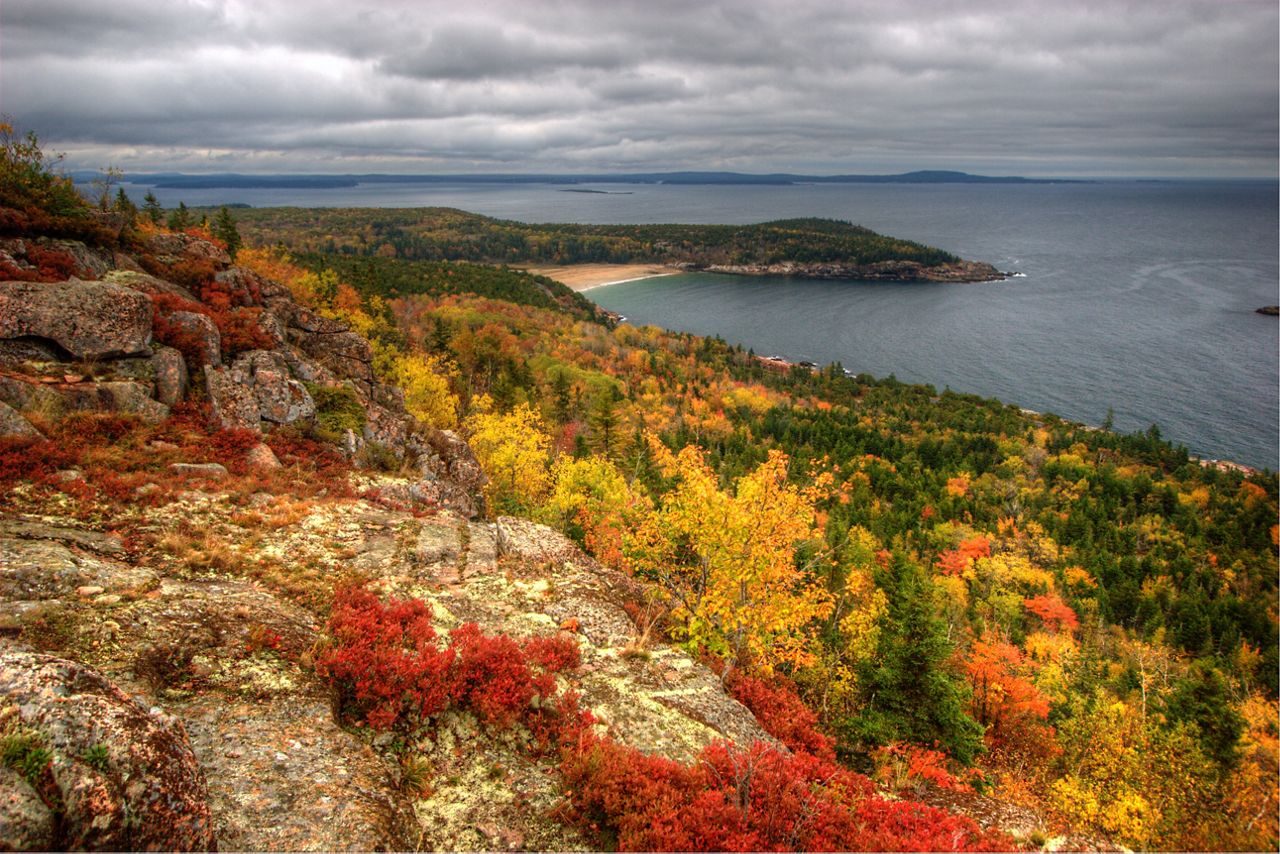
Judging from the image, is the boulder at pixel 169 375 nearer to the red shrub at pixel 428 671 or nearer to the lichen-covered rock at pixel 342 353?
the lichen-covered rock at pixel 342 353

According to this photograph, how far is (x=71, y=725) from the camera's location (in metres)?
6.65

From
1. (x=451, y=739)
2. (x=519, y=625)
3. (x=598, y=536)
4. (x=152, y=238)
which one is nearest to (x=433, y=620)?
(x=519, y=625)

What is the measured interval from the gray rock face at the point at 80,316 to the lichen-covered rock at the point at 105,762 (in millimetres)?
18532

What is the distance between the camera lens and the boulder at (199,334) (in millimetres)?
24062

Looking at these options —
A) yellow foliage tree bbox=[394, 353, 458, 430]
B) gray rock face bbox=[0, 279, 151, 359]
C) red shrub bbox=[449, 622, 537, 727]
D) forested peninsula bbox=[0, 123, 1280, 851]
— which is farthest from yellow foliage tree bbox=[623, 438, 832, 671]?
yellow foliage tree bbox=[394, 353, 458, 430]

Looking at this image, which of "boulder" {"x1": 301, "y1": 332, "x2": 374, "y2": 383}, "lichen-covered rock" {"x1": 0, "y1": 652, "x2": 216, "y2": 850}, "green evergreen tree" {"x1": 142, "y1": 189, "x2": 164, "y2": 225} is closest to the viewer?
"lichen-covered rock" {"x1": 0, "y1": 652, "x2": 216, "y2": 850}

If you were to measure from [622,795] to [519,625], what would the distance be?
689 centimetres

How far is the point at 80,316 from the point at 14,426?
5902 millimetres

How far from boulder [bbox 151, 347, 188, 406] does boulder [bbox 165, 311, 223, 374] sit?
1172 millimetres

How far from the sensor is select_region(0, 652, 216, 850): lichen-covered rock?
245 inches

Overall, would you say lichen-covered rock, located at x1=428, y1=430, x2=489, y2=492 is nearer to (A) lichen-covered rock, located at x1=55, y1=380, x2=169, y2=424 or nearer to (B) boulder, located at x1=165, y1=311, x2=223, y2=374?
(B) boulder, located at x1=165, y1=311, x2=223, y2=374

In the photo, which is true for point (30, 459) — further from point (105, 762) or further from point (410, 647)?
point (105, 762)

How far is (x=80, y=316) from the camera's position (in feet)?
68.2

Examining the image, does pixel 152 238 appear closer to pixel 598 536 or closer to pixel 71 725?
pixel 598 536
